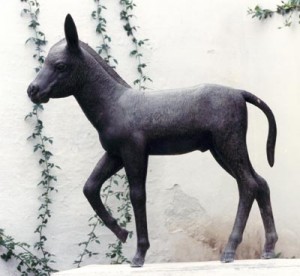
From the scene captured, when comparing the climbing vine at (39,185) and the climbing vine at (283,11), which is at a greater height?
the climbing vine at (283,11)

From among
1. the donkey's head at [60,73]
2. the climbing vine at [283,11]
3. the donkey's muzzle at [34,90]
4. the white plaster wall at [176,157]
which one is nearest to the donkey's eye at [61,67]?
the donkey's head at [60,73]

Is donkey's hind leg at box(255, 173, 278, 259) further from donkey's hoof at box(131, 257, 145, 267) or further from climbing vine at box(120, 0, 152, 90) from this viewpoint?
climbing vine at box(120, 0, 152, 90)

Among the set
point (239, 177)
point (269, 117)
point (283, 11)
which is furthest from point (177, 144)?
point (283, 11)

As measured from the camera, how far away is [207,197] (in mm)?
4281

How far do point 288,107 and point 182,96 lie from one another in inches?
49.0

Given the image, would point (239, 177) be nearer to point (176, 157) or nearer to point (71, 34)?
point (71, 34)

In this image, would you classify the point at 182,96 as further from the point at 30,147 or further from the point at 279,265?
the point at 30,147

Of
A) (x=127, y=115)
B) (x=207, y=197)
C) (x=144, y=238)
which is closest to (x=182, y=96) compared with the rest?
(x=127, y=115)

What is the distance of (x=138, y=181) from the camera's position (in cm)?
319

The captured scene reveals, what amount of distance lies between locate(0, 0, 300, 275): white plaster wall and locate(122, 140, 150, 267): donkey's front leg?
3.44ft

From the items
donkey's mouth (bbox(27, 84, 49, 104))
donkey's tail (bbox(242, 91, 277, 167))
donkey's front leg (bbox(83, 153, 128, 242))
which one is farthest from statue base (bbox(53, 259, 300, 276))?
donkey's mouth (bbox(27, 84, 49, 104))

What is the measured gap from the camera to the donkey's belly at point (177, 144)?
3.20 meters

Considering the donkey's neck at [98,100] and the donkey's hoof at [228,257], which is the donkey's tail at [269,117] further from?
the donkey's neck at [98,100]

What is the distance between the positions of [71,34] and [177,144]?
0.62m
